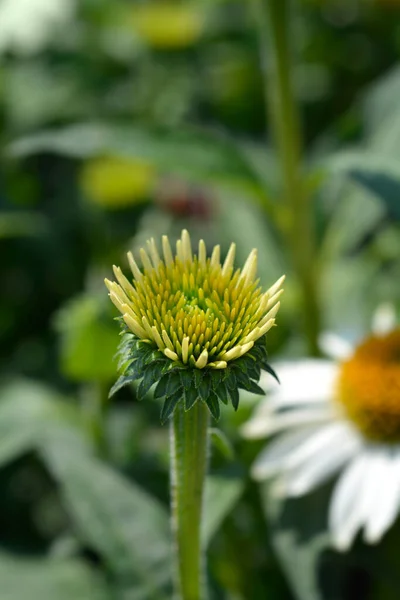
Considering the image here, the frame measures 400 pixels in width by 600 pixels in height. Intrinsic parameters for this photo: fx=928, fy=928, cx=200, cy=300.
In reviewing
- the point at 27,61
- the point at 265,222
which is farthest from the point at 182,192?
the point at 27,61

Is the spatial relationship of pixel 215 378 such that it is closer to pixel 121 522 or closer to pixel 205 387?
pixel 205 387

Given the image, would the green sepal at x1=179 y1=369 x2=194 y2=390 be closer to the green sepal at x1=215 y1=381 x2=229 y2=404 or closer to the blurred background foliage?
the green sepal at x1=215 y1=381 x2=229 y2=404

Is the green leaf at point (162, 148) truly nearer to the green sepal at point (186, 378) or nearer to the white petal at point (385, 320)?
the white petal at point (385, 320)

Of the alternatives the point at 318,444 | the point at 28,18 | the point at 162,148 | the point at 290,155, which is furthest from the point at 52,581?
the point at 28,18

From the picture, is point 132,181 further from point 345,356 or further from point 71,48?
point 345,356

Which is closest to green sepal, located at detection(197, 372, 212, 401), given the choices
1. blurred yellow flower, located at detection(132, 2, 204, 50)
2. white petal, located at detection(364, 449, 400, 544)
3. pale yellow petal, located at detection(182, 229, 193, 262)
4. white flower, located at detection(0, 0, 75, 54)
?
pale yellow petal, located at detection(182, 229, 193, 262)
